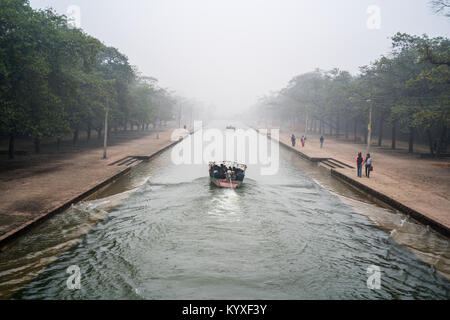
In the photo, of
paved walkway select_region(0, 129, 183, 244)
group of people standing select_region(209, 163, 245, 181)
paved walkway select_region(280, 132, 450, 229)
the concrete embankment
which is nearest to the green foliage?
paved walkway select_region(0, 129, 183, 244)

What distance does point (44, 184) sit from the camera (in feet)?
55.5

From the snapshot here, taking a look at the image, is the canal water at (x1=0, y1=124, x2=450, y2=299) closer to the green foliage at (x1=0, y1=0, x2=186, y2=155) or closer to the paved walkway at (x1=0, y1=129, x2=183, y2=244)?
the paved walkway at (x1=0, y1=129, x2=183, y2=244)

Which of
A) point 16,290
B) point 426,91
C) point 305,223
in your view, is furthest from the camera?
point 426,91

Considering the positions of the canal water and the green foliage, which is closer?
the canal water

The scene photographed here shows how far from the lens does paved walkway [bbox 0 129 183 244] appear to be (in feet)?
39.4

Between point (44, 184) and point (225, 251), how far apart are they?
11.2m

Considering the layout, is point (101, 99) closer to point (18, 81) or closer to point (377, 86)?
point (18, 81)

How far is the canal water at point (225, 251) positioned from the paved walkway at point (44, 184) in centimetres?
78

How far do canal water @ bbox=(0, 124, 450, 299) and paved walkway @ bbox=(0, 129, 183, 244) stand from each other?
0.78 metres

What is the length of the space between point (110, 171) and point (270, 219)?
1234 centimetres

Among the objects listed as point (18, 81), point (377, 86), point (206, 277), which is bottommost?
point (206, 277)

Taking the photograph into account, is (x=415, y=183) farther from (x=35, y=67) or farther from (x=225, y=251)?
(x=35, y=67)

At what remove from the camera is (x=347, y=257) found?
10250mm

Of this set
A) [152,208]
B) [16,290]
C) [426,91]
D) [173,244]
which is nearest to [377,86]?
[426,91]
